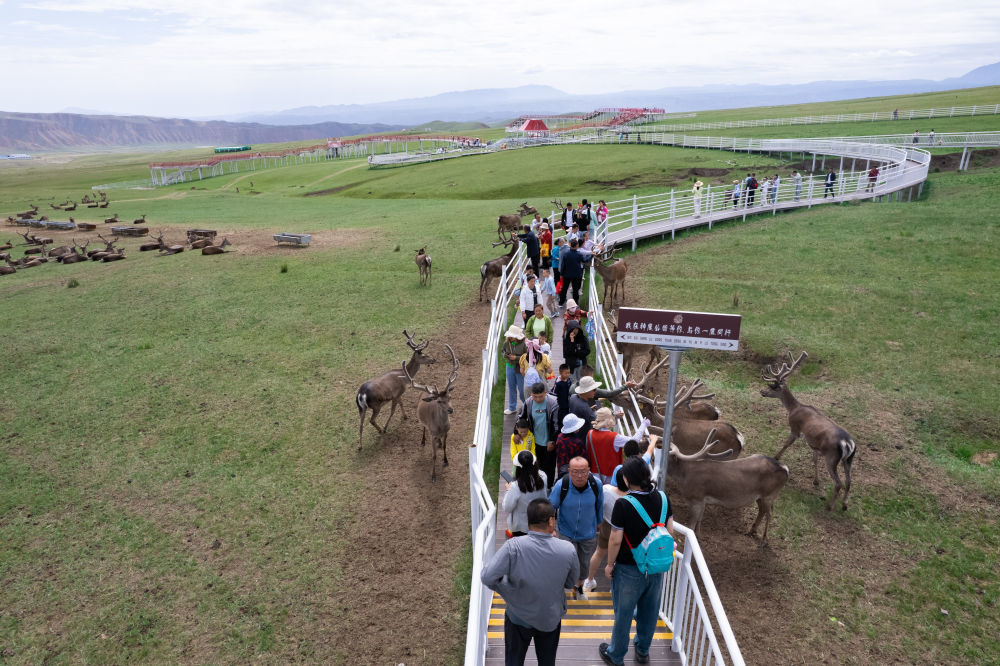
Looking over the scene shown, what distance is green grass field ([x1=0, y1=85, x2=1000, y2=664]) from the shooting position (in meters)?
7.54

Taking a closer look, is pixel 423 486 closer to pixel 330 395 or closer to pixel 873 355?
pixel 330 395

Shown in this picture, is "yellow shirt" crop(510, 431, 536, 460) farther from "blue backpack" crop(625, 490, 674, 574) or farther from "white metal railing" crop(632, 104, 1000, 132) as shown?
"white metal railing" crop(632, 104, 1000, 132)

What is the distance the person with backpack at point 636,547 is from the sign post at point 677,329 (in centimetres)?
107

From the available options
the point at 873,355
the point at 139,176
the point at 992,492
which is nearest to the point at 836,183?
the point at 873,355

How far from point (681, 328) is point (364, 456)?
7.27m

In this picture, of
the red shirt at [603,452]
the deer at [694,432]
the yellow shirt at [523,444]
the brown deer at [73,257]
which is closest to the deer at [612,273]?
the deer at [694,432]

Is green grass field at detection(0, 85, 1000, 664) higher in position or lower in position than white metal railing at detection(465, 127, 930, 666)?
lower

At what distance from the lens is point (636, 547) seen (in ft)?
17.5

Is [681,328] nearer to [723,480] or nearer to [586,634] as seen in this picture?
[723,480]

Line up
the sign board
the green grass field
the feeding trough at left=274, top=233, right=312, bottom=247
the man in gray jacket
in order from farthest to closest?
the feeding trough at left=274, top=233, right=312, bottom=247, the green grass field, the sign board, the man in gray jacket

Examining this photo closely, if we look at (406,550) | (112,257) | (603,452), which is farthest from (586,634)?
(112,257)

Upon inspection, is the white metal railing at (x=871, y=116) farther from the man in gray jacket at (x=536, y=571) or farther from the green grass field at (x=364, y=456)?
the man in gray jacket at (x=536, y=571)

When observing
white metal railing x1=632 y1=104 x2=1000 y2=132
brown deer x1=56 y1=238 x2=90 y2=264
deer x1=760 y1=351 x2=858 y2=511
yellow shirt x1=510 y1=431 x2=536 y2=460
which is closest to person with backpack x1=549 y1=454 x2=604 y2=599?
yellow shirt x1=510 y1=431 x2=536 y2=460

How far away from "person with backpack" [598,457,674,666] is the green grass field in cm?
250
